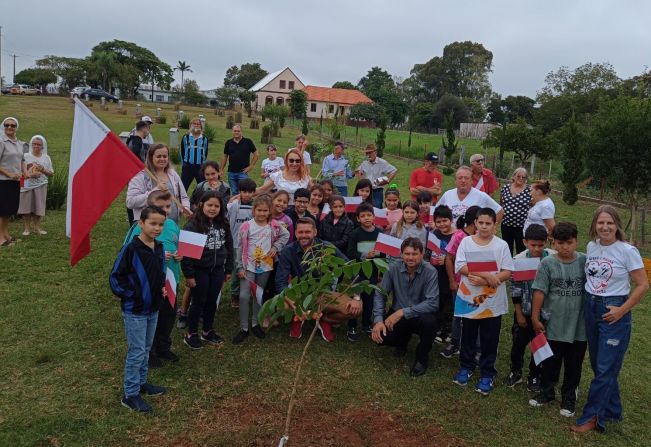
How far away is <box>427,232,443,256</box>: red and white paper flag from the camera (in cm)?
516

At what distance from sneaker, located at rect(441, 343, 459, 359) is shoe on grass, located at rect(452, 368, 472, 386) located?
56 centimetres

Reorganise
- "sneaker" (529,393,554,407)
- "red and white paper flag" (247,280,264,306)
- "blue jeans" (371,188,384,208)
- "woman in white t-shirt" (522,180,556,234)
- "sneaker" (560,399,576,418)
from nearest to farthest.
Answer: "sneaker" (560,399,576,418)
"sneaker" (529,393,554,407)
"red and white paper flag" (247,280,264,306)
"woman in white t-shirt" (522,180,556,234)
"blue jeans" (371,188,384,208)

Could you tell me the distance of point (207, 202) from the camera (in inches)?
185

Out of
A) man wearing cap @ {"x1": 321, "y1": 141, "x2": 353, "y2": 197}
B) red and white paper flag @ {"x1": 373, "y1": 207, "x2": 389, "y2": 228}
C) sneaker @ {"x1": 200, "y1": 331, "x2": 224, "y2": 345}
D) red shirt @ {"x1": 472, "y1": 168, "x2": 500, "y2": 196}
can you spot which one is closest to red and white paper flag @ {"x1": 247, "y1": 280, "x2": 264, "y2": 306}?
sneaker @ {"x1": 200, "y1": 331, "x2": 224, "y2": 345}

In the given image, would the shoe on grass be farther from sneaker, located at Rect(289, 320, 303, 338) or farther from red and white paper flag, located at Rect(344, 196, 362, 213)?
red and white paper flag, located at Rect(344, 196, 362, 213)

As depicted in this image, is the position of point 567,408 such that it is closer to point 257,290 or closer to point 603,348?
point 603,348

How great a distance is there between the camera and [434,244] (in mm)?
5184

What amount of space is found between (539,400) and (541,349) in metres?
0.55

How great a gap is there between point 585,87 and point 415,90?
1439 inches

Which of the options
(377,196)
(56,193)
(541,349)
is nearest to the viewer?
(541,349)

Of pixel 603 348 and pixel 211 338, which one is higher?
pixel 603 348

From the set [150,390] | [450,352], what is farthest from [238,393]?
[450,352]

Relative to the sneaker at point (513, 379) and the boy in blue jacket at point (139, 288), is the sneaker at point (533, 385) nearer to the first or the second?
the sneaker at point (513, 379)

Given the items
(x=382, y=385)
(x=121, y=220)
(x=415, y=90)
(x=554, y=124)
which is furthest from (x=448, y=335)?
(x=415, y=90)
